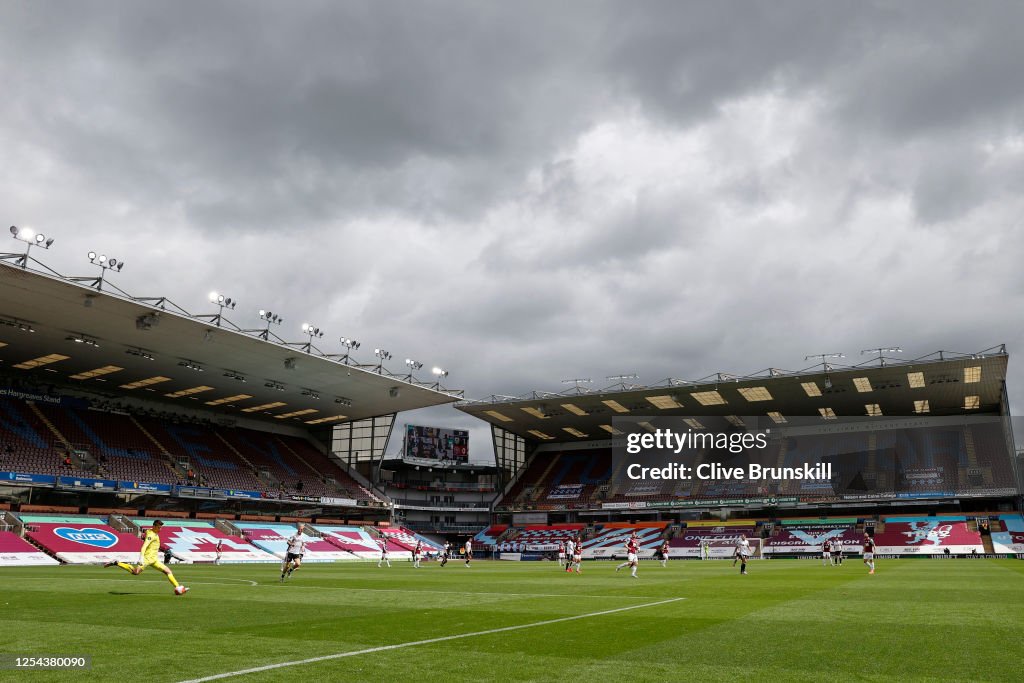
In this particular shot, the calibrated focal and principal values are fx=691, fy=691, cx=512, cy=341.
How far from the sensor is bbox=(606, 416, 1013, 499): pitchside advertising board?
64500mm

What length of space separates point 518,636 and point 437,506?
Result: 261 ft

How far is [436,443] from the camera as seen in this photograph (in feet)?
282

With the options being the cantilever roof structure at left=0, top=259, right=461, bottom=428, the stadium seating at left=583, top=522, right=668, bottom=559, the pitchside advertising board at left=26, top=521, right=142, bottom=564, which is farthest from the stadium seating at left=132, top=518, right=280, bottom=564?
the stadium seating at left=583, top=522, right=668, bottom=559

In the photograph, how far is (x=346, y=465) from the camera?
7906cm

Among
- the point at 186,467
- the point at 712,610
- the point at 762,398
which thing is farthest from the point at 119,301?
the point at 762,398

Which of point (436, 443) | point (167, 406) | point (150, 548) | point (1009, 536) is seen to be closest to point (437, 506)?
point (436, 443)

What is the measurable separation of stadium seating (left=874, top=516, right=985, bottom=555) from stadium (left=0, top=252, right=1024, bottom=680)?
268 mm

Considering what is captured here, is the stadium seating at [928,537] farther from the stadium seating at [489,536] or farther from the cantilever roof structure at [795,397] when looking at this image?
the stadium seating at [489,536]

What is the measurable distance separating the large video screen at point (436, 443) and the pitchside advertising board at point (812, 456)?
1538 cm

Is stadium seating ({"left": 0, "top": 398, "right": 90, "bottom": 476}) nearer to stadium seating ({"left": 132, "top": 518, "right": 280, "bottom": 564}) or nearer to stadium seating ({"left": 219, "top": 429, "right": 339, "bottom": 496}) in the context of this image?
stadium seating ({"left": 132, "top": 518, "right": 280, "bottom": 564})

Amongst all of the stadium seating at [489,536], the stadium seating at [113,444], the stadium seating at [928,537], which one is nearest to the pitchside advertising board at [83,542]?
the stadium seating at [113,444]

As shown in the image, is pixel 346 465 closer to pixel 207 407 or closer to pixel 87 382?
pixel 207 407

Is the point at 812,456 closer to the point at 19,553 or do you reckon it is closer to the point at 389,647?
the point at 19,553

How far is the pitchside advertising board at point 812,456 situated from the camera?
6450 cm
